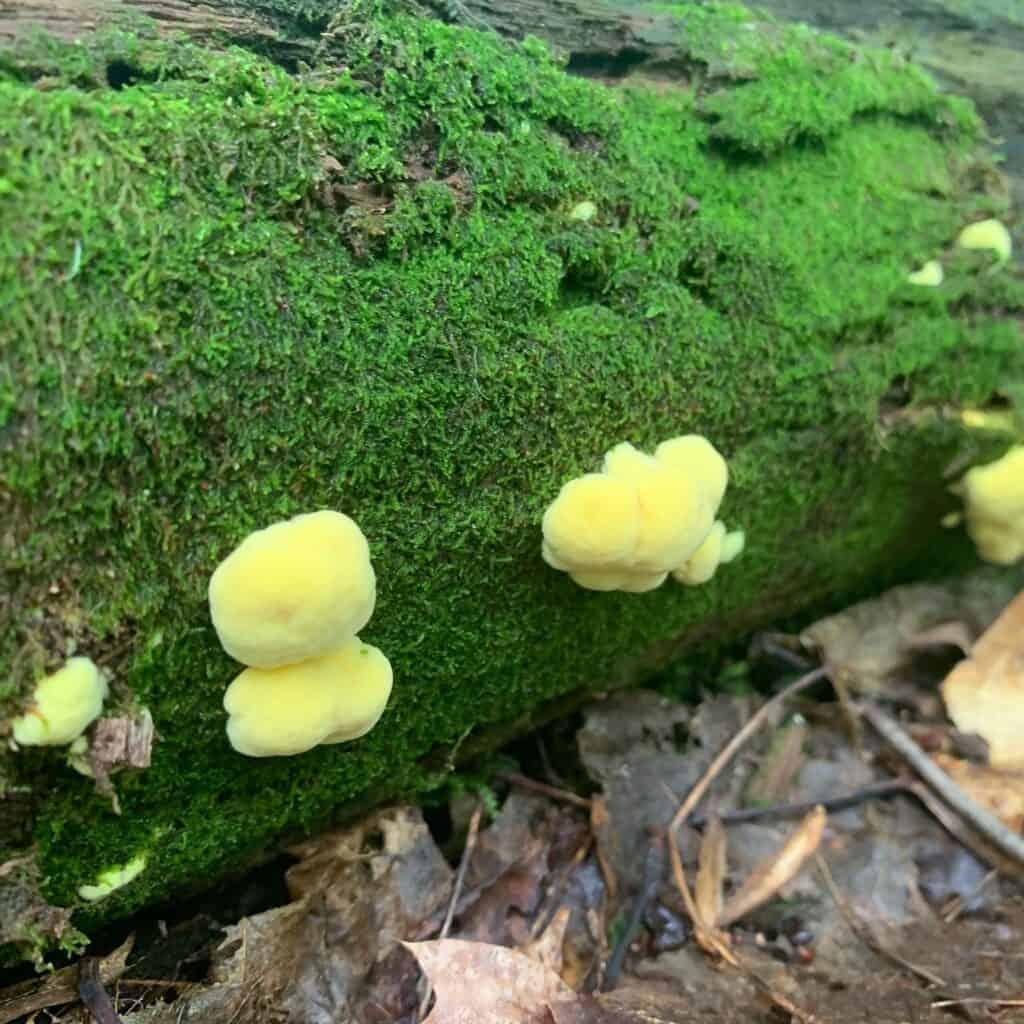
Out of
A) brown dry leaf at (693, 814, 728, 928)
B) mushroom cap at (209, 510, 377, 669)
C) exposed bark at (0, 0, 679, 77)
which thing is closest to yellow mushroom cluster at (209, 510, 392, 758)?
mushroom cap at (209, 510, 377, 669)

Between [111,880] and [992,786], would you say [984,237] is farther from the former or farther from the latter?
[111,880]

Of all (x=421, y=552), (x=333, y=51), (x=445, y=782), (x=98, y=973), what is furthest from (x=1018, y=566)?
(x=98, y=973)

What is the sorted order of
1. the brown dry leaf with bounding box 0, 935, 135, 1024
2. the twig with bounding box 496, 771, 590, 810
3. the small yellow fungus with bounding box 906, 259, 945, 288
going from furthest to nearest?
the small yellow fungus with bounding box 906, 259, 945, 288
the twig with bounding box 496, 771, 590, 810
the brown dry leaf with bounding box 0, 935, 135, 1024

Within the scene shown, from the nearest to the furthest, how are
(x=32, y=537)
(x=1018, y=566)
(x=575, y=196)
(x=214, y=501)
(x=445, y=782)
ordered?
(x=32, y=537) < (x=214, y=501) < (x=575, y=196) < (x=445, y=782) < (x=1018, y=566)

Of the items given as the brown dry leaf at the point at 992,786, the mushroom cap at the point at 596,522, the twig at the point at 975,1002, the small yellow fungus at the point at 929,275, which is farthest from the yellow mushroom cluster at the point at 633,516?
the brown dry leaf at the point at 992,786

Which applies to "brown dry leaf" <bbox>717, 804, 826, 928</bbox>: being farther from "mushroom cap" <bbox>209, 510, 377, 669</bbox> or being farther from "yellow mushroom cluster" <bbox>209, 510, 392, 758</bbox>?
"mushroom cap" <bbox>209, 510, 377, 669</bbox>

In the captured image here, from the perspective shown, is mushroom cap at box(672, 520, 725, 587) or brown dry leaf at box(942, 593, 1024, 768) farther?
brown dry leaf at box(942, 593, 1024, 768)

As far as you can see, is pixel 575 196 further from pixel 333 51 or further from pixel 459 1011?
pixel 459 1011
